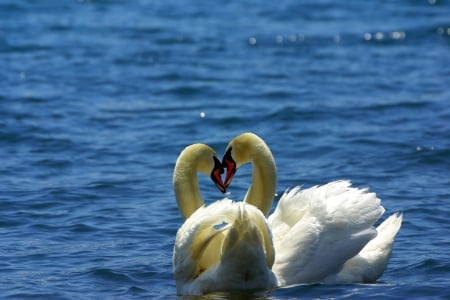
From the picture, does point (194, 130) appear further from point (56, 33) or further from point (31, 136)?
point (56, 33)

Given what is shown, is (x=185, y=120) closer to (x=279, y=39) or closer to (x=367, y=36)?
(x=279, y=39)

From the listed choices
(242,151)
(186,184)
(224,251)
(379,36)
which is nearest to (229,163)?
(242,151)

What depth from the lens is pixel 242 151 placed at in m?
8.40

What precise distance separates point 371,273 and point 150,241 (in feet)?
6.70


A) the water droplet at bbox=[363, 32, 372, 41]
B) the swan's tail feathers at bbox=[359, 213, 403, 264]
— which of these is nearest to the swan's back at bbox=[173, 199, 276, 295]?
the swan's tail feathers at bbox=[359, 213, 403, 264]

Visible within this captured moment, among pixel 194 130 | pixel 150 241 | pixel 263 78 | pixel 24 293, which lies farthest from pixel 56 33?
pixel 24 293

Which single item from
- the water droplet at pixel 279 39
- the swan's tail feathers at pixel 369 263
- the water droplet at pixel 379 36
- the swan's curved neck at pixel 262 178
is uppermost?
the swan's curved neck at pixel 262 178

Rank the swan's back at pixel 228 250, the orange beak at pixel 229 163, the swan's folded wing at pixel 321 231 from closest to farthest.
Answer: the swan's back at pixel 228 250 → the swan's folded wing at pixel 321 231 → the orange beak at pixel 229 163

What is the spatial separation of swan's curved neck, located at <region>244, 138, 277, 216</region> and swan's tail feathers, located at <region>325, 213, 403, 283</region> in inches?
27.0

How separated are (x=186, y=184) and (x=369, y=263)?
137 centimetres

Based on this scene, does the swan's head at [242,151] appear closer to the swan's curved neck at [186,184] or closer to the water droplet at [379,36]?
the swan's curved neck at [186,184]

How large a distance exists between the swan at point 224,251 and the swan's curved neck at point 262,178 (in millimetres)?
659

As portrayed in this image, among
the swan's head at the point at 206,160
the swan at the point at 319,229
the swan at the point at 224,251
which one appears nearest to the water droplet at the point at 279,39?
the swan at the point at 319,229

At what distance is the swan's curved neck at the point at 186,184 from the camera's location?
8.27m
